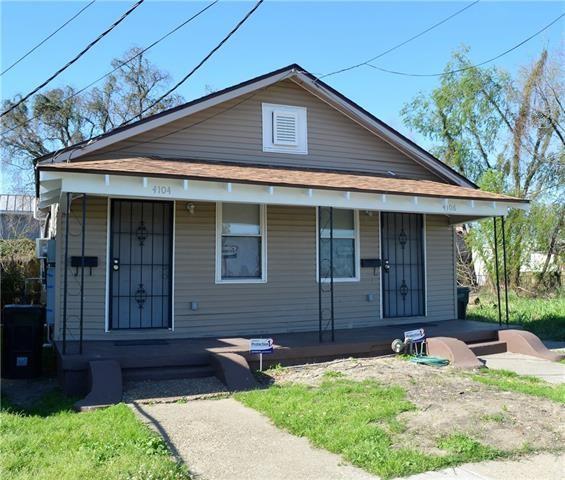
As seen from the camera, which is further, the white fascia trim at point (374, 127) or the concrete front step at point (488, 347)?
the white fascia trim at point (374, 127)

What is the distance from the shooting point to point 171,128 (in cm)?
1007

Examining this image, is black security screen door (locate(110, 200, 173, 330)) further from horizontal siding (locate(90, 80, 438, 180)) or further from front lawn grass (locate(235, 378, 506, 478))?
front lawn grass (locate(235, 378, 506, 478))

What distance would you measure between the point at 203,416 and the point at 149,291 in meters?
3.85

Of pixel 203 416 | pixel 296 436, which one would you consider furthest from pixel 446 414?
pixel 203 416

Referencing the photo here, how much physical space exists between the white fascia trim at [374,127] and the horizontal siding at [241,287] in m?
1.90

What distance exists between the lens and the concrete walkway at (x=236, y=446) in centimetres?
441

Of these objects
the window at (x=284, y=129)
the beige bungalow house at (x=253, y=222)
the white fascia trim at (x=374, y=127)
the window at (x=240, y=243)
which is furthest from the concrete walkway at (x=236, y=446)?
the white fascia trim at (x=374, y=127)

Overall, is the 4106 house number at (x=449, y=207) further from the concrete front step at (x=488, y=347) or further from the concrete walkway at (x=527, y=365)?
the concrete walkway at (x=527, y=365)

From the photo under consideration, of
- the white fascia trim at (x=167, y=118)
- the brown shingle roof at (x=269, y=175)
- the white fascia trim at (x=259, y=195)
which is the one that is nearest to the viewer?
the white fascia trim at (x=259, y=195)

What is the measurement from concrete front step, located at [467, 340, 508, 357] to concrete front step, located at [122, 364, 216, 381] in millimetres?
4824

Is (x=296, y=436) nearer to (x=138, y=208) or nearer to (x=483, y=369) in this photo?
(x=483, y=369)

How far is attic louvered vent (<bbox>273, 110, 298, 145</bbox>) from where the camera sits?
10914 millimetres

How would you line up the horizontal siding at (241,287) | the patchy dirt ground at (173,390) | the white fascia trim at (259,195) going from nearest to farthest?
1. the patchy dirt ground at (173,390)
2. the white fascia trim at (259,195)
3. the horizontal siding at (241,287)

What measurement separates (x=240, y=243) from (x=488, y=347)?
16.0 feet
